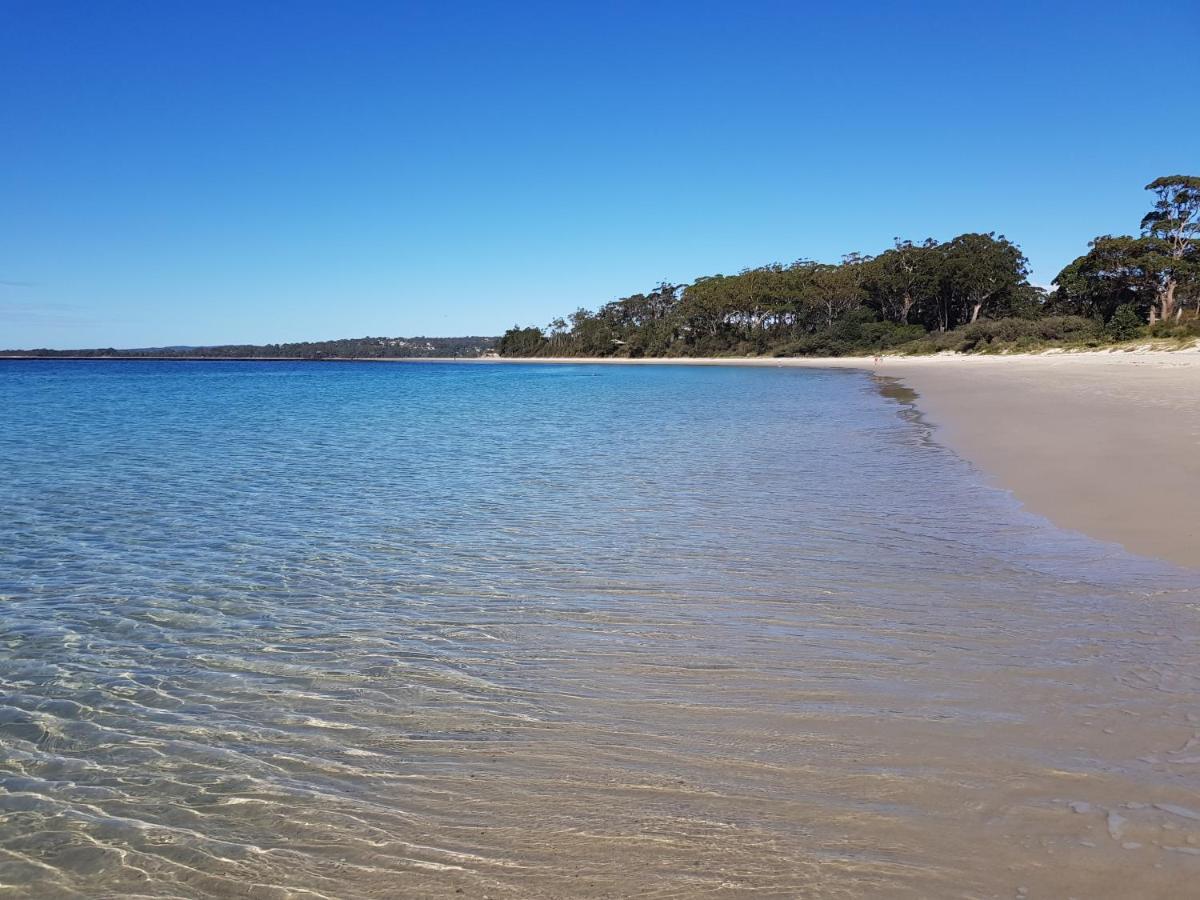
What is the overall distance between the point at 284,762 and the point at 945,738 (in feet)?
9.19

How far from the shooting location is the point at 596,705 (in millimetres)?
3875

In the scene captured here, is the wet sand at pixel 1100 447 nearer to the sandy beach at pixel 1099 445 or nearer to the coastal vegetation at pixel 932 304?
the sandy beach at pixel 1099 445

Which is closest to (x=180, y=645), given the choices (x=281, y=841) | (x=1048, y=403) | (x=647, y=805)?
(x=281, y=841)

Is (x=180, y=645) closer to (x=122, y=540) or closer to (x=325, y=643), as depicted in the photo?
(x=325, y=643)

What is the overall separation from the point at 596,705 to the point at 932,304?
88.2 meters

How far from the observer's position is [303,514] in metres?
8.91

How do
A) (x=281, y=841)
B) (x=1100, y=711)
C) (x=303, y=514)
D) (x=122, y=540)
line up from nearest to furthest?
(x=281, y=841) < (x=1100, y=711) < (x=122, y=540) < (x=303, y=514)

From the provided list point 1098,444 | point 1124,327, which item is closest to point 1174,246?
point 1124,327

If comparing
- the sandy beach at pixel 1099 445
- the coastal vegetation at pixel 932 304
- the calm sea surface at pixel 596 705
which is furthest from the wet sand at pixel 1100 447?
the coastal vegetation at pixel 932 304

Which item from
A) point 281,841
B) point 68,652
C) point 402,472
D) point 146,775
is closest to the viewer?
point 281,841

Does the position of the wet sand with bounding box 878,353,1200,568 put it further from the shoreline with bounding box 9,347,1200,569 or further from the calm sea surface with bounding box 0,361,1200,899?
the calm sea surface with bounding box 0,361,1200,899

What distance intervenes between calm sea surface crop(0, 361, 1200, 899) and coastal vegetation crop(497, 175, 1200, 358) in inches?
1596

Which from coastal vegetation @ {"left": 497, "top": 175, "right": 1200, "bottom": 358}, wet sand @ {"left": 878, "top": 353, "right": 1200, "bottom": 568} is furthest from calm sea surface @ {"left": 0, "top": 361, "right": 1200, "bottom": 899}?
coastal vegetation @ {"left": 497, "top": 175, "right": 1200, "bottom": 358}

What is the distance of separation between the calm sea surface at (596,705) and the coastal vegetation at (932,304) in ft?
133
